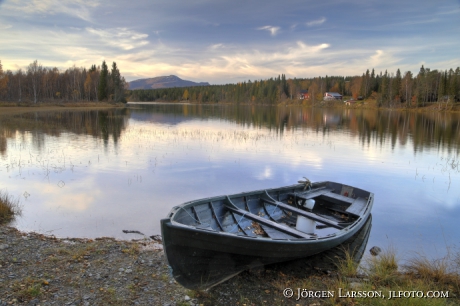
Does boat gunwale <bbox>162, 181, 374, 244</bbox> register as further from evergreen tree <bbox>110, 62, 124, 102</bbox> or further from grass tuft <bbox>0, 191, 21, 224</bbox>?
evergreen tree <bbox>110, 62, 124, 102</bbox>

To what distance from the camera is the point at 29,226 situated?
9.48 m

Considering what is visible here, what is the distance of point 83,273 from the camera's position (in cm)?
632

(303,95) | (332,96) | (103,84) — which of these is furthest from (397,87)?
(103,84)

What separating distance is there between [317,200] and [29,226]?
9.53 metres

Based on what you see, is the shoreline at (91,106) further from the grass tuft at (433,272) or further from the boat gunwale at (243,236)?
the grass tuft at (433,272)

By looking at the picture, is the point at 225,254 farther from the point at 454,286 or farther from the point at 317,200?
the point at 317,200

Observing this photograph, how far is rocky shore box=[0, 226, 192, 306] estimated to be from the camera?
18.0ft

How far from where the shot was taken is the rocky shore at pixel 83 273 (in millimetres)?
5477

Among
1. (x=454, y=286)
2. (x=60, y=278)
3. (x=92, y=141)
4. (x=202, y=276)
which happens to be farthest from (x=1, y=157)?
(x=454, y=286)

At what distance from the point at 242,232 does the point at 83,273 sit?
12.3ft

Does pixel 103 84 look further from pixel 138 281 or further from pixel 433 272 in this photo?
pixel 433 272

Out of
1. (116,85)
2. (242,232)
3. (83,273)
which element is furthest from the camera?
(116,85)

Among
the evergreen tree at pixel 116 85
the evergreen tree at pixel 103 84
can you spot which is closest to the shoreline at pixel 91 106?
the evergreen tree at pixel 116 85

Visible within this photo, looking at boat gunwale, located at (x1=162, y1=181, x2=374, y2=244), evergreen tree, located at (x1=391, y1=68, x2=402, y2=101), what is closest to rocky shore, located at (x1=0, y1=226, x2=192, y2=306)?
boat gunwale, located at (x1=162, y1=181, x2=374, y2=244)
